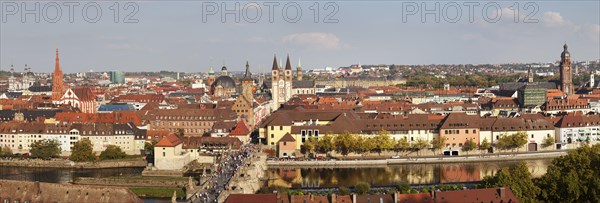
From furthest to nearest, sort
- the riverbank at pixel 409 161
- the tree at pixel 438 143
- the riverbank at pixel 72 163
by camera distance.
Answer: the tree at pixel 438 143 → the riverbank at pixel 72 163 → the riverbank at pixel 409 161

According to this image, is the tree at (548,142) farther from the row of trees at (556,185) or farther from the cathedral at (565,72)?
the cathedral at (565,72)

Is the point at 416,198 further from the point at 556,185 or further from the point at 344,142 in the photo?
the point at 344,142

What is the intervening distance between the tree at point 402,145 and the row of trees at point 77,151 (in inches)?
756

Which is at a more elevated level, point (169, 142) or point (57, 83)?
point (57, 83)

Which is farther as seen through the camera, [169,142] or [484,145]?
[484,145]

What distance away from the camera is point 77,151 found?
57.1 meters

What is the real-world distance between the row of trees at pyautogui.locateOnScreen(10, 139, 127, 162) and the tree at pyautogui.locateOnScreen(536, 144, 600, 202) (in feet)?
106

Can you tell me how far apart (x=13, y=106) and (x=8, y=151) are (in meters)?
25.2

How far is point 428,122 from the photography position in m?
61.7

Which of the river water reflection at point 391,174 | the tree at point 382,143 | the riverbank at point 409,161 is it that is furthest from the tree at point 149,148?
the tree at point 382,143

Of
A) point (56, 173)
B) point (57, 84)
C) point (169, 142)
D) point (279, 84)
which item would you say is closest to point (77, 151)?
point (56, 173)

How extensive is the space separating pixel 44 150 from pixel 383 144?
23831 mm

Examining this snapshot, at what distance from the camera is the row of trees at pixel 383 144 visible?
57.9 meters

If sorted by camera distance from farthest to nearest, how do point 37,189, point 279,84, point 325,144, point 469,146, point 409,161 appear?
1. point 279,84
2. point 469,146
3. point 325,144
4. point 409,161
5. point 37,189
